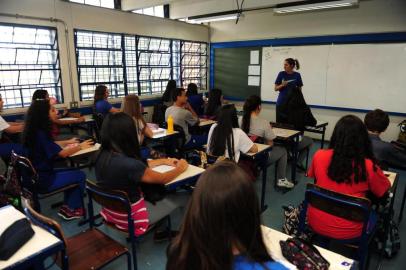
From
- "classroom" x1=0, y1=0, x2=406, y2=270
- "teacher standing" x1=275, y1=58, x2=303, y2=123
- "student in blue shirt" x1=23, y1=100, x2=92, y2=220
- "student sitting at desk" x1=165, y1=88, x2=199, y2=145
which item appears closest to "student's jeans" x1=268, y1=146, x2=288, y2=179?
"classroom" x1=0, y1=0, x2=406, y2=270

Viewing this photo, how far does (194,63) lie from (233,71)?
40.0 inches

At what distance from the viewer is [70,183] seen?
109 inches

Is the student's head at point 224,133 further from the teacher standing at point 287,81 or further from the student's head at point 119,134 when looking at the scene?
the teacher standing at point 287,81

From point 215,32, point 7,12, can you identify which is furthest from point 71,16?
point 215,32

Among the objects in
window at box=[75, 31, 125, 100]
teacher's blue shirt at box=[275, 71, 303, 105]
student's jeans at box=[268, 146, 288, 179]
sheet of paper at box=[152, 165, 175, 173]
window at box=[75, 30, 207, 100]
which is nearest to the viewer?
sheet of paper at box=[152, 165, 175, 173]

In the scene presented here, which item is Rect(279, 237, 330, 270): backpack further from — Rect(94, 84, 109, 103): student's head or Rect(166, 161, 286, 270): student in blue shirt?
Rect(94, 84, 109, 103): student's head

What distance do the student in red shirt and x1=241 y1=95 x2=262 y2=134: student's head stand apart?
1.40m

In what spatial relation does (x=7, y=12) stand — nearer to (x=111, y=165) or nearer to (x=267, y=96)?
(x=111, y=165)

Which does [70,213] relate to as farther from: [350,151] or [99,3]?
[99,3]

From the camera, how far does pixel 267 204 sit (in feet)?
11.1

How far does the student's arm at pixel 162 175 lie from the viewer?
1933 millimetres

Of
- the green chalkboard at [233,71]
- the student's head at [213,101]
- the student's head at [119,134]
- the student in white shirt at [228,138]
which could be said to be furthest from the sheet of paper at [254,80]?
the student's head at [119,134]

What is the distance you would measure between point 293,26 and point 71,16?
165 inches

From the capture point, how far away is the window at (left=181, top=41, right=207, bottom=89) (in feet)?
23.3
